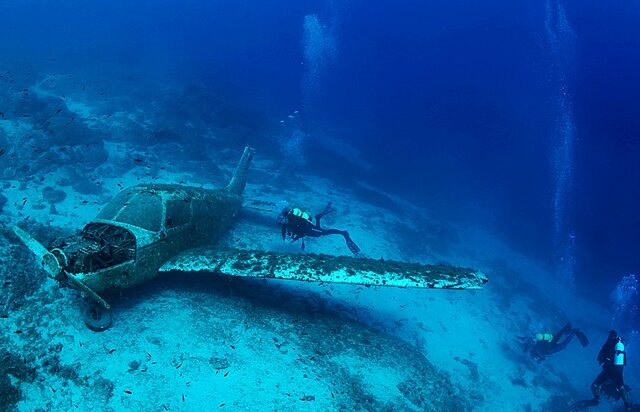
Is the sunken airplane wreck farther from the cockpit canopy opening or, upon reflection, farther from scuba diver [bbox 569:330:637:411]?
scuba diver [bbox 569:330:637:411]

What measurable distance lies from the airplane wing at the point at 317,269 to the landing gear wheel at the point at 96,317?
1.47 metres

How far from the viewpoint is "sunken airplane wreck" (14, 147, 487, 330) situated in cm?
600

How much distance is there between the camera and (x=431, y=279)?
26.7ft

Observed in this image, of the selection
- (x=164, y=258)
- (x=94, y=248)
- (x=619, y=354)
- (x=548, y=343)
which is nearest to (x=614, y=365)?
(x=619, y=354)

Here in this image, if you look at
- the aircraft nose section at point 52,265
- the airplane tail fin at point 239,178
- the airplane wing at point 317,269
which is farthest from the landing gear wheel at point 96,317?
the airplane tail fin at point 239,178

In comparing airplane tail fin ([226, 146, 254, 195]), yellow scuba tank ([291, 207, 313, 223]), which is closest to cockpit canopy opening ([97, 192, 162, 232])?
yellow scuba tank ([291, 207, 313, 223])

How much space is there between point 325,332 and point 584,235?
39.2m

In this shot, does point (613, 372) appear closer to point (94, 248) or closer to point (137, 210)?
point (137, 210)

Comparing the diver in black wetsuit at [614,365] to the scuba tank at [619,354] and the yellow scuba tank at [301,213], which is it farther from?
the yellow scuba tank at [301,213]

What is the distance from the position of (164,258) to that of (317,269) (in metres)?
3.54

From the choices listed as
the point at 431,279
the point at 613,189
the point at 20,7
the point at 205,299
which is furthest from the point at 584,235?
the point at 20,7

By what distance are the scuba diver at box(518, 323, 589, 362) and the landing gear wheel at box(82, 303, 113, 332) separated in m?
15.6

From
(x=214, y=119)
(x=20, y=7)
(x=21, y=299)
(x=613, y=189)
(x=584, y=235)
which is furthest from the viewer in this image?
(x=20, y=7)

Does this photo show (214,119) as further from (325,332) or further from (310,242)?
(325,332)
